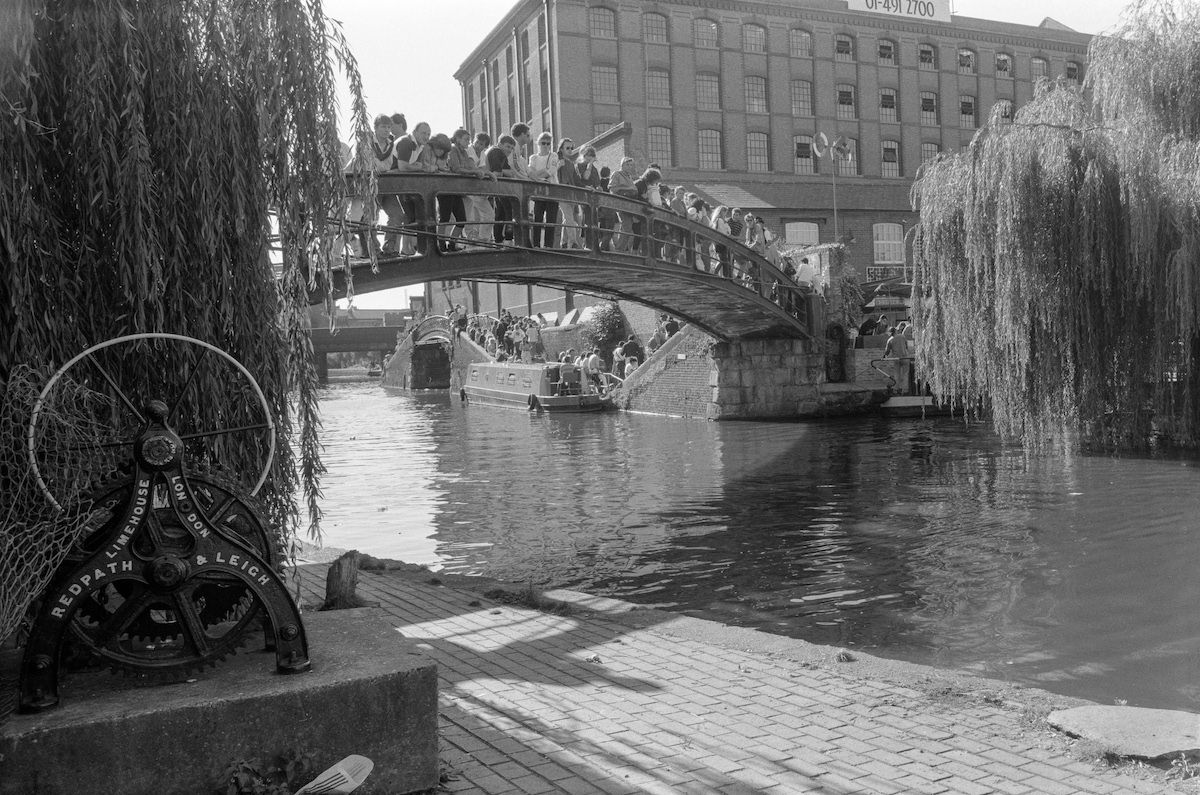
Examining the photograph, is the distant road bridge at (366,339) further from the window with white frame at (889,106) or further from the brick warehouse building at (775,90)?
the window with white frame at (889,106)

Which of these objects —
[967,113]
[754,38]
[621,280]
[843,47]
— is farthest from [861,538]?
[967,113]

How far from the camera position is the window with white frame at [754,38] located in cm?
4409

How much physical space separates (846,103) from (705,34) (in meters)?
7.67

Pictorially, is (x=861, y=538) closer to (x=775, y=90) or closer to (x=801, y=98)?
(x=775, y=90)

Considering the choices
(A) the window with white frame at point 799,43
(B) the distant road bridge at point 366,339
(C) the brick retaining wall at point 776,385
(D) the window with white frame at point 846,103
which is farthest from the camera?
(B) the distant road bridge at point 366,339

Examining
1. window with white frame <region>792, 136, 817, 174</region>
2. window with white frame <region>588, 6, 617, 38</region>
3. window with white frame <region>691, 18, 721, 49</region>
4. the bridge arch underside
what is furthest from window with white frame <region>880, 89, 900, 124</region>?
the bridge arch underside

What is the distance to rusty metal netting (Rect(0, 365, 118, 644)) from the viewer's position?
327 cm

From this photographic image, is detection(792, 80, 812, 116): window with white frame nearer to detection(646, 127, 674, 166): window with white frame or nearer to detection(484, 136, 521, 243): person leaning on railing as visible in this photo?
detection(646, 127, 674, 166): window with white frame

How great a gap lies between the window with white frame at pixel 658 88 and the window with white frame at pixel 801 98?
6214 millimetres

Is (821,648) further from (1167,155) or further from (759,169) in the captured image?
(759,169)

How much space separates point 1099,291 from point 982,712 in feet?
37.4

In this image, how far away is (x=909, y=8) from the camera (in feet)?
153

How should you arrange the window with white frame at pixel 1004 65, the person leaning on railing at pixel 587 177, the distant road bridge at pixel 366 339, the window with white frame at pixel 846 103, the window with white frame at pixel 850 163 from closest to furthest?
1. the person leaning on railing at pixel 587 177
2. the window with white frame at pixel 850 163
3. the window with white frame at pixel 846 103
4. the window with white frame at pixel 1004 65
5. the distant road bridge at pixel 366 339

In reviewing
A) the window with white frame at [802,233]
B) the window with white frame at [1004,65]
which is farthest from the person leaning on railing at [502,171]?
the window with white frame at [1004,65]
